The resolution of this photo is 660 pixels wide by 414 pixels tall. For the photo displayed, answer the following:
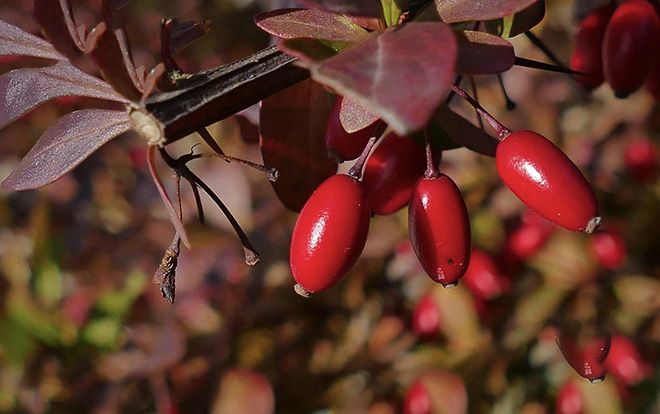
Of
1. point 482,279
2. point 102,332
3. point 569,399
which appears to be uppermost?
point 102,332

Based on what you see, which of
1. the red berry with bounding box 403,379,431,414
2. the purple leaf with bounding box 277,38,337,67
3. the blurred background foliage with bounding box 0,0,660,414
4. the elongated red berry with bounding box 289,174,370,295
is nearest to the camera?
the purple leaf with bounding box 277,38,337,67

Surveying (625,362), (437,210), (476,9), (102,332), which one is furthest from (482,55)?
(102,332)

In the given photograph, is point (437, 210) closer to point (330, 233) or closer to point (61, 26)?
point (330, 233)

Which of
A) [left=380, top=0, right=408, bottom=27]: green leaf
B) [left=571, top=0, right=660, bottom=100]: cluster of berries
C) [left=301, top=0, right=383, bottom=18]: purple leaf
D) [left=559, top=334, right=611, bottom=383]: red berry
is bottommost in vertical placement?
[left=559, top=334, right=611, bottom=383]: red berry

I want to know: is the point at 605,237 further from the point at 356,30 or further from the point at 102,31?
the point at 102,31

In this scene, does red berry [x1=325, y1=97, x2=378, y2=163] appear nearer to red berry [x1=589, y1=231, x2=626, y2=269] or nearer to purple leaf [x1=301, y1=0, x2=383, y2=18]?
purple leaf [x1=301, y1=0, x2=383, y2=18]

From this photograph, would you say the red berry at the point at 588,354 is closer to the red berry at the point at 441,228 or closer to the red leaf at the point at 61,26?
the red berry at the point at 441,228

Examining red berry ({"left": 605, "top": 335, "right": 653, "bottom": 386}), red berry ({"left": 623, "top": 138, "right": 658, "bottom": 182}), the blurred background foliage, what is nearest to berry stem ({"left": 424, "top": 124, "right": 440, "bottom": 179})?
the blurred background foliage
